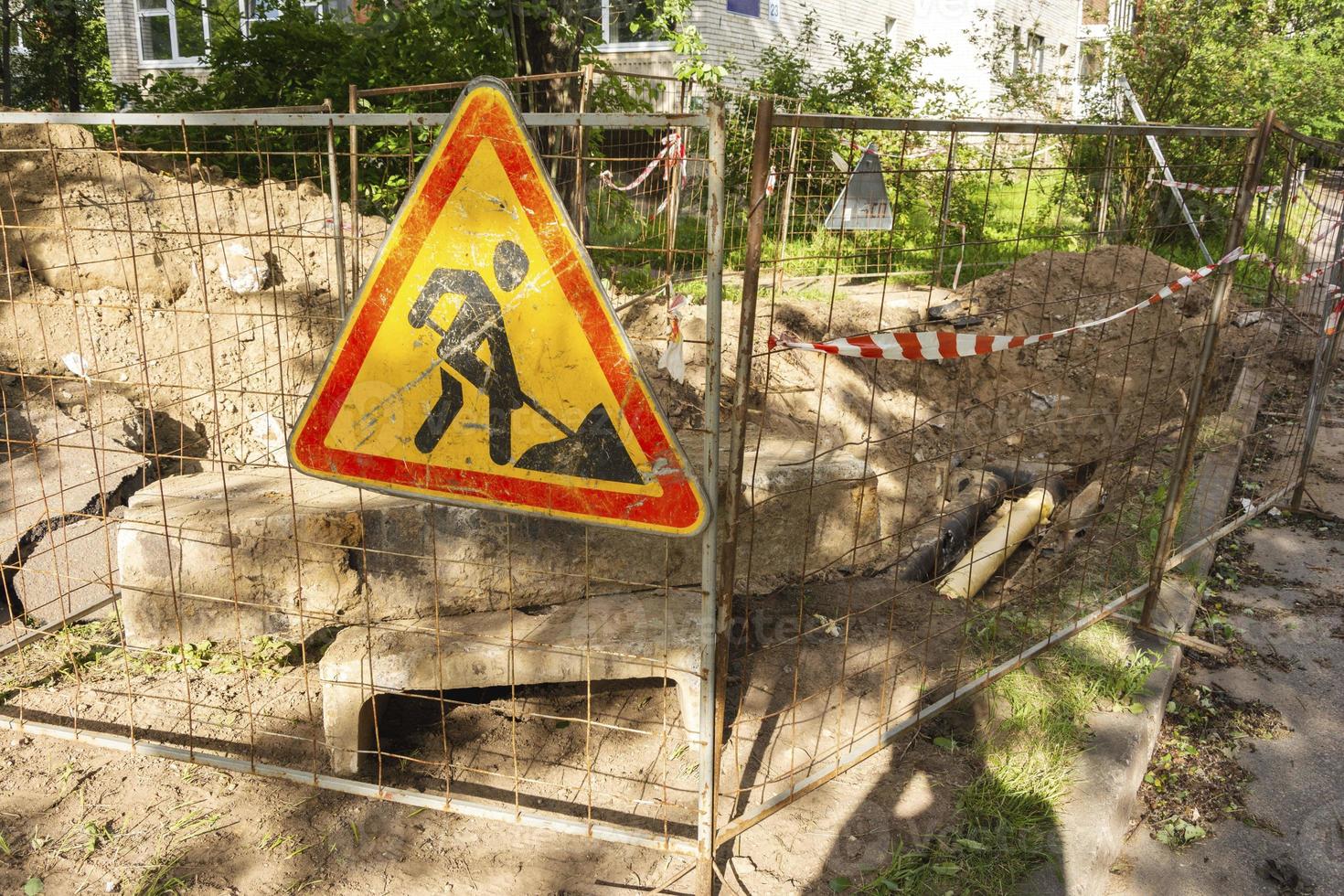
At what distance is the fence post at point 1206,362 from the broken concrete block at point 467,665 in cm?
230

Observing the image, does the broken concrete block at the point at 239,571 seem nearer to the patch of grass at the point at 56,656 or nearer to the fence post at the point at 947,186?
the patch of grass at the point at 56,656

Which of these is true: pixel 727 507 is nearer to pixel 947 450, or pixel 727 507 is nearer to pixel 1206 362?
pixel 1206 362

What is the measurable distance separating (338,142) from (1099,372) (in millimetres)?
7752

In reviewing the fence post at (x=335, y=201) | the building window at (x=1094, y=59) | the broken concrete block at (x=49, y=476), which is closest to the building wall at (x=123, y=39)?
the building window at (x=1094, y=59)

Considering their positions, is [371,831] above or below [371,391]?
below

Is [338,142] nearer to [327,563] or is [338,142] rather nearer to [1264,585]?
[327,563]

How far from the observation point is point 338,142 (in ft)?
31.6

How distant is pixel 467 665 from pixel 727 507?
Answer: 1.27m

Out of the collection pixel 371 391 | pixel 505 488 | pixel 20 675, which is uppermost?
pixel 371 391

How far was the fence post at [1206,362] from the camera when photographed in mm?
3859

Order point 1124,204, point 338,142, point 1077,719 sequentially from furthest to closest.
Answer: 1. point 1124,204
2. point 338,142
3. point 1077,719

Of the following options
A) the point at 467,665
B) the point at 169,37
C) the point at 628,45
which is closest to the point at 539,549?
the point at 467,665

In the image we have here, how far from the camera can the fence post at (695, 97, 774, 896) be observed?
7.18 ft

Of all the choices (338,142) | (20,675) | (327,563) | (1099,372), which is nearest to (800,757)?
(327,563)
